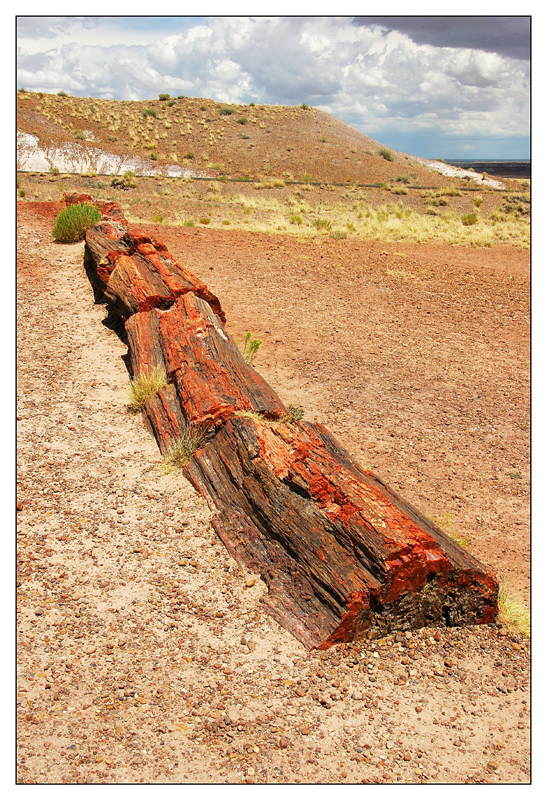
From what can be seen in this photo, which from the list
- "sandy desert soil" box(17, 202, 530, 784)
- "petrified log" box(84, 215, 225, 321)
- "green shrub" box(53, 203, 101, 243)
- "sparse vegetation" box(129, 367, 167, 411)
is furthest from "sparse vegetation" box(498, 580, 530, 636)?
"green shrub" box(53, 203, 101, 243)

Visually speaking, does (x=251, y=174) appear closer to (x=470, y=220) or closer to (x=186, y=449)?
(x=470, y=220)

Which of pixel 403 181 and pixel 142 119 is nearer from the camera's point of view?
pixel 403 181

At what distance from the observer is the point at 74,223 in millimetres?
12711

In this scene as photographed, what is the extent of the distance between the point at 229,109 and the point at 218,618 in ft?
185

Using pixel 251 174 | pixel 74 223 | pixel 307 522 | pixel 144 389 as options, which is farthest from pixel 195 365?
pixel 251 174

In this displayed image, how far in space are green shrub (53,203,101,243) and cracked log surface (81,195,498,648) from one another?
23.8 ft

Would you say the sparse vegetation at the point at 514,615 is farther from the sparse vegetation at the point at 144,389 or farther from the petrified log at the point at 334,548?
the sparse vegetation at the point at 144,389

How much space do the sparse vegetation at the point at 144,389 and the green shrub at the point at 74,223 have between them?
734 cm

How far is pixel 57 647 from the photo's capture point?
3809mm

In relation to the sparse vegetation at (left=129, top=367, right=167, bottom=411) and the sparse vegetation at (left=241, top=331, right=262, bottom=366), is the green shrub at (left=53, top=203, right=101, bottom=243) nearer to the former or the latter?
the sparse vegetation at (left=241, top=331, right=262, bottom=366)

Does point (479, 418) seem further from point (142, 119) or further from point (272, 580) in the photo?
point (142, 119)

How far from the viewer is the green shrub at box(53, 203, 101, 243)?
1270cm

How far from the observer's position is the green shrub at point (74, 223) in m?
12.7

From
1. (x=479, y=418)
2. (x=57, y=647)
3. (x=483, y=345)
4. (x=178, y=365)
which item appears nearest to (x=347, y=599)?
(x=57, y=647)
